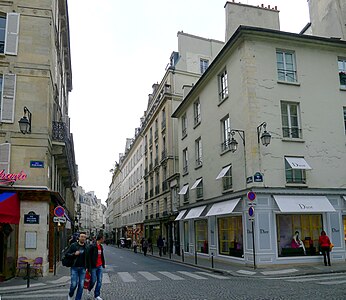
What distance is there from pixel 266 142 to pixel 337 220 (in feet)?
16.8

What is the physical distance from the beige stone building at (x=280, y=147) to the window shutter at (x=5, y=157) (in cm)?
937

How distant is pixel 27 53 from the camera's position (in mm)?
16266

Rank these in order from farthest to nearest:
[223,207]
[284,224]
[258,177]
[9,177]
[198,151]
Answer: [198,151], [223,207], [284,224], [258,177], [9,177]

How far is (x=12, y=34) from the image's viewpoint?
16.1m

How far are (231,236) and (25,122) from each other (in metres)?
11.3

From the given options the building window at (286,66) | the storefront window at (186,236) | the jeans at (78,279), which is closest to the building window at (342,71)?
the building window at (286,66)

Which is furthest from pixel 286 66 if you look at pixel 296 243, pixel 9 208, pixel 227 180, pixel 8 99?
pixel 9 208

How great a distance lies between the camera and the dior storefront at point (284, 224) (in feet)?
54.7

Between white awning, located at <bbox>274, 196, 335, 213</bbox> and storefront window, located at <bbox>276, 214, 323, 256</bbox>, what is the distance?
90 centimetres

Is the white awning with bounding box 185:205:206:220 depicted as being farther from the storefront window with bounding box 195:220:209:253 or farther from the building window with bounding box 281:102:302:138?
the building window with bounding box 281:102:302:138

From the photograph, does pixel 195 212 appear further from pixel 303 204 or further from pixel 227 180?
pixel 303 204

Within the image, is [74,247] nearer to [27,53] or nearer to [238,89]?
[27,53]

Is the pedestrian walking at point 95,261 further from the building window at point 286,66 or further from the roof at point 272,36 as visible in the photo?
the building window at point 286,66

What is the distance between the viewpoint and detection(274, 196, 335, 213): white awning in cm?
1667
